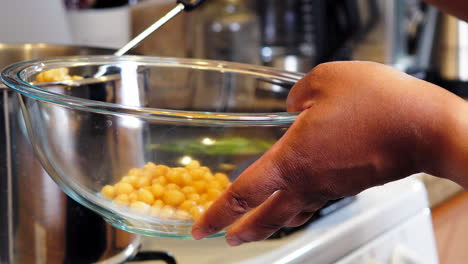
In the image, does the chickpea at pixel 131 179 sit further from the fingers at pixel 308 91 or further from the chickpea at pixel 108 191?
the fingers at pixel 308 91

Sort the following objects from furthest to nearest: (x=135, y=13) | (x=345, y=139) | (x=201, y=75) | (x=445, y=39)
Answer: (x=445, y=39)
(x=135, y=13)
(x=201, y=75)
(x=345, y=139)

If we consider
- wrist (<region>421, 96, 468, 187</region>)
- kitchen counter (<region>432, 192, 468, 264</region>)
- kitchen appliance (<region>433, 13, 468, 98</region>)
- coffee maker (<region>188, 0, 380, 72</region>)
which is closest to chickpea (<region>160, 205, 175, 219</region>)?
wrist (<region>421, 96, 468, 187</region>)

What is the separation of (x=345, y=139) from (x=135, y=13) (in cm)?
117

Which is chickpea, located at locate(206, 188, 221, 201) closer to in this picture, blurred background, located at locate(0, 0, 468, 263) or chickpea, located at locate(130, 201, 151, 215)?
chickpea, located at locate(130, 201, 151, 215)

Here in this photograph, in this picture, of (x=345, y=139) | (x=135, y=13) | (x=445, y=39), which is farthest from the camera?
(x=445, y=39)

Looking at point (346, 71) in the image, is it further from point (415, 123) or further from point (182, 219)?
point (182, 219)

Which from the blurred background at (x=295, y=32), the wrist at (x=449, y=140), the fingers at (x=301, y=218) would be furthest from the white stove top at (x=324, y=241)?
the blurred background at (x=295, y=32)

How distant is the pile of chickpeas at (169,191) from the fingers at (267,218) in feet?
0.11

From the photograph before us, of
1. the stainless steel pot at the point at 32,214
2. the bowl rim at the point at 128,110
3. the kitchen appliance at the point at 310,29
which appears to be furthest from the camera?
the kitchen appliance at the point at 310,29

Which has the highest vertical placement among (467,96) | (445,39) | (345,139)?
(345,139)

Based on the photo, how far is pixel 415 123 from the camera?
42 centimetres

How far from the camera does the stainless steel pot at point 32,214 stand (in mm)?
481

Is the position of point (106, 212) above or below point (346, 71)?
below

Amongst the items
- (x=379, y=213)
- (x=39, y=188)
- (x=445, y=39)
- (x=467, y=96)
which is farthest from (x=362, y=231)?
(x=445, y=39)
